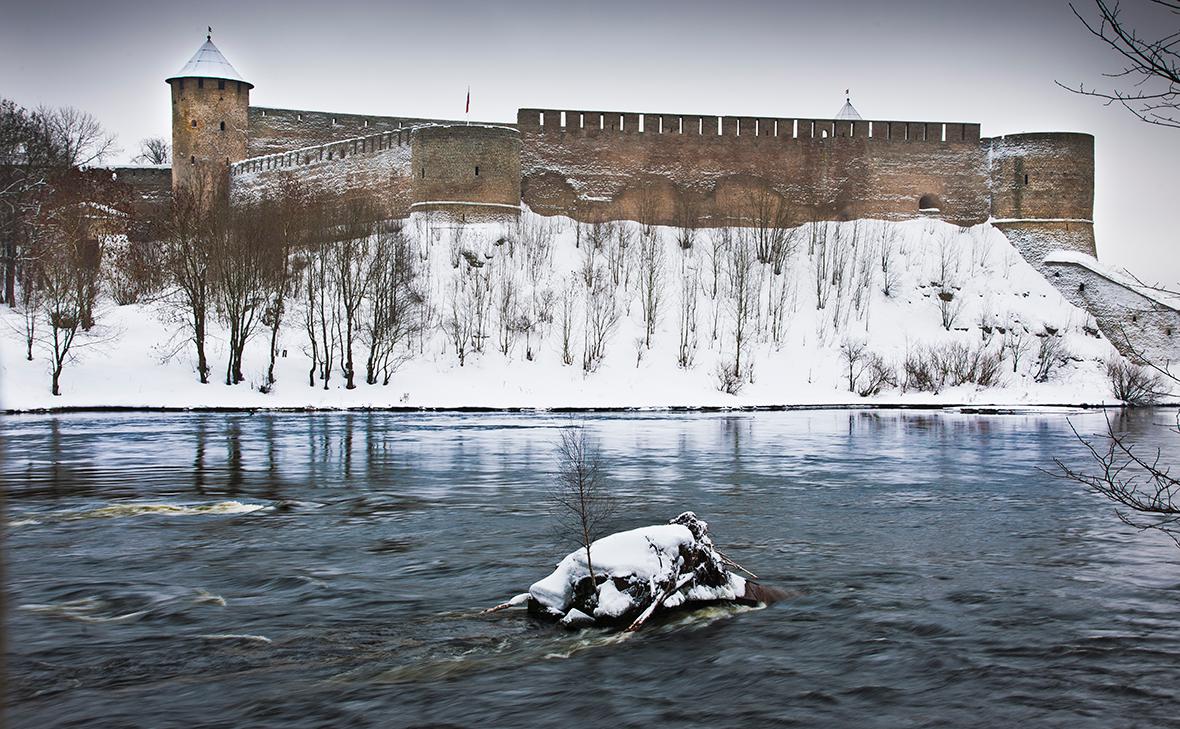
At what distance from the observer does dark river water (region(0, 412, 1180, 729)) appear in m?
5.17

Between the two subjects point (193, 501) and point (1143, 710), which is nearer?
point (1143, 710)

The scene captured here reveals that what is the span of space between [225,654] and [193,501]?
17.7ft

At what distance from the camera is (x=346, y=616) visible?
658 cm

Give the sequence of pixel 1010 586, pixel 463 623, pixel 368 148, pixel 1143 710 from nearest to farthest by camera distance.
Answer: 1. pixel 1143 710
2. pixel 463 623
3. pixel 1010 586
4. pixel 368 148

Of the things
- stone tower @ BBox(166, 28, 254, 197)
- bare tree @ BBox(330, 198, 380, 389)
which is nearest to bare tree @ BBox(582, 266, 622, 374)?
bare tree @ BBox(330, 198, 380, 389)

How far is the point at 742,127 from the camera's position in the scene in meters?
34.4

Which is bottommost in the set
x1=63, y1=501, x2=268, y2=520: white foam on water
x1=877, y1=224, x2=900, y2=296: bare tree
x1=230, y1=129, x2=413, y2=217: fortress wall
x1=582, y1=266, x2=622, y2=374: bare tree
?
x1=63, y1=501, x2=268, y2=520: white foam on water

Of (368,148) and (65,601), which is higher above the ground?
(368,148)

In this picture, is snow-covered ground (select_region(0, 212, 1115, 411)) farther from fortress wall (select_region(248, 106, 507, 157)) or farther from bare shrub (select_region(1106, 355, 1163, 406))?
fortress wall (select_region(248, 106, 507, 157))

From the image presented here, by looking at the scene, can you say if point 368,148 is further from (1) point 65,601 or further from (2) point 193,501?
(1) point 65,601

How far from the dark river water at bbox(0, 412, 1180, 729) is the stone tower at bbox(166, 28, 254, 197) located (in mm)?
22271

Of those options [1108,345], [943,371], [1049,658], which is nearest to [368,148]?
[943,371]

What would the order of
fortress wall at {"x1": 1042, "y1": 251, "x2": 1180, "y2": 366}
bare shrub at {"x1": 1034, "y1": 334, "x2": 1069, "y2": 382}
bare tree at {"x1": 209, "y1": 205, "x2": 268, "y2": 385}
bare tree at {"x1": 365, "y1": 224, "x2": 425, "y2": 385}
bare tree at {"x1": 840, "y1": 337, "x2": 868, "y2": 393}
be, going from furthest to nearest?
fortress wall at {"x1": 1042, "y1": 251, "x2": 1180, "y2": 366} → bare shrub at {"x1": 1034, "y1": 334, "x2": 1069, "y2": 382} → bare tree at {"x1": 840, "y1": 337, "x2": 868, "y2": 393} → bare tree at {"x1": 365, "y1": 224, "x2": 425, "y2": 385} → bare tree at {"x1": 209, "y1": 205, "x2": 268, "y2": 385}

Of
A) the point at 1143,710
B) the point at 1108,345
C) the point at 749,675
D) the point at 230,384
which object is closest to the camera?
the point at 1143,710
